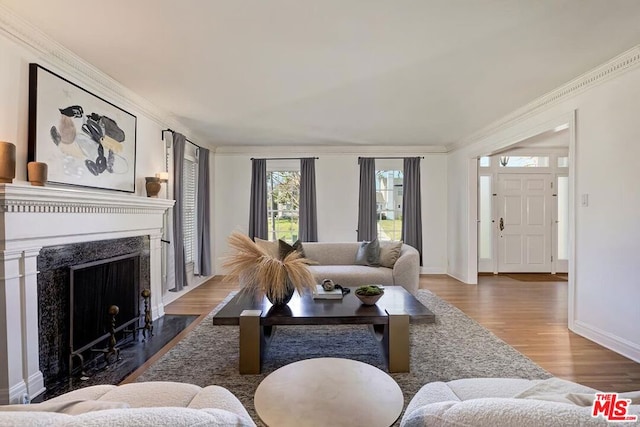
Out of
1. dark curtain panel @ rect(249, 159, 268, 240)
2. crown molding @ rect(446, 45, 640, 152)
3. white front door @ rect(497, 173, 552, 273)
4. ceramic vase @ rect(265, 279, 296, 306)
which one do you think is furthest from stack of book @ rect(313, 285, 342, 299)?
white front door @ rect(497, 173, 552, 273)

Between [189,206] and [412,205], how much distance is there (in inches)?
152

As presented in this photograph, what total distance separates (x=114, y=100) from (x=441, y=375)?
376cm

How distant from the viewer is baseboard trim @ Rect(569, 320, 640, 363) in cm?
266

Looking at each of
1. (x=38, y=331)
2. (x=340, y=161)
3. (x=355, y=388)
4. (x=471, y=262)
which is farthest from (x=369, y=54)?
(x=471, y=262)

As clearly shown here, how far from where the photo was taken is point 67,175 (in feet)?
8.70

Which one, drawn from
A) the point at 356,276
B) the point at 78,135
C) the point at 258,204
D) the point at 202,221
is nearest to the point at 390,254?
the point at 356,276

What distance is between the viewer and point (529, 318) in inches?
146

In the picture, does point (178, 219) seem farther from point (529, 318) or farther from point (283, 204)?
point (529, 318)

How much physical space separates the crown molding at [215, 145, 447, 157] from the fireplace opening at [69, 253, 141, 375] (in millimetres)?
3387

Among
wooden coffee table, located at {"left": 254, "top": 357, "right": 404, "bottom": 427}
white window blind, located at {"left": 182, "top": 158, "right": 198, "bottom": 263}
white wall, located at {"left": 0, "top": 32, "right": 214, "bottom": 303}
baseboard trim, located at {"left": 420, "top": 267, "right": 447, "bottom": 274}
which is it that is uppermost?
white wall, located at {"left": 0, "top": 32, "right": 214, "bottom": 303}

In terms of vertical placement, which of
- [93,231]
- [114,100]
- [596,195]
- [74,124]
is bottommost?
[93,231]

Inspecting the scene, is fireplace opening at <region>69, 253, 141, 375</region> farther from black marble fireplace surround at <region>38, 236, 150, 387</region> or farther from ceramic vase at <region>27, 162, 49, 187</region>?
ceramic vase at <region>27, 162, 49, 187</region>

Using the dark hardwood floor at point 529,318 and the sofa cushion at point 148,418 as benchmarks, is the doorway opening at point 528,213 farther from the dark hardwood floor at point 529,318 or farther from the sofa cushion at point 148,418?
the sofa cushion at point 148,418

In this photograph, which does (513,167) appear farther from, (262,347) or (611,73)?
(262,347)
